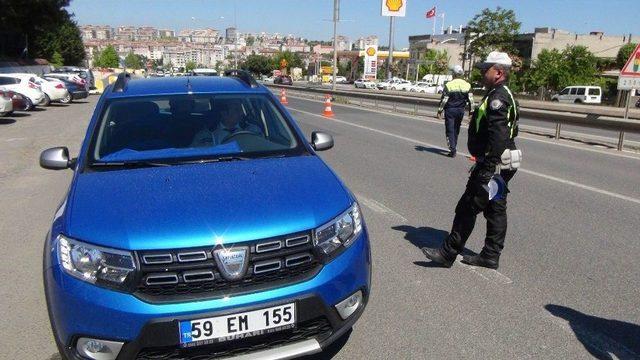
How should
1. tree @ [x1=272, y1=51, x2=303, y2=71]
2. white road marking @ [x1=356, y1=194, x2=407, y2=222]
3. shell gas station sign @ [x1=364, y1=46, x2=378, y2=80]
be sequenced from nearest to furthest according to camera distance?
white road marking @ [x1=356, y1=194, x2=407, y2=222] < shell gas station sign @ [x1=364, y1=46, x2=378, y2=80] < tree @ [x1=272, y1=51, x2=303, y2=71]

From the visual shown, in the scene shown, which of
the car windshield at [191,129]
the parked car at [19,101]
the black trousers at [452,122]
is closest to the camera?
the car windshield at [191,129]

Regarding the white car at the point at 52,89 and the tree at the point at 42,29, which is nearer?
the white car at the point at 52,89

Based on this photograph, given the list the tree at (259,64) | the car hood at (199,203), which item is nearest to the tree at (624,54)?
the tree at (259,64)

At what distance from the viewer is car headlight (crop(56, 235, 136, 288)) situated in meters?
2.55

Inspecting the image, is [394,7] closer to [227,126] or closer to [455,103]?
[455,103]

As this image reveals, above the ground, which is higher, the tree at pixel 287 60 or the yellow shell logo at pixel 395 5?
the yellow shell logo at pixel 395 5

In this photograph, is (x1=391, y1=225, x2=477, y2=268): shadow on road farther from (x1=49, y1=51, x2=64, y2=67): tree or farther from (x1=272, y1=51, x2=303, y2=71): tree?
(x1=272, y1=51, x2=303, y2=71): tree

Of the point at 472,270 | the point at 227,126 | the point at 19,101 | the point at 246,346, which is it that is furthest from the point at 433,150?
the point at 19,101

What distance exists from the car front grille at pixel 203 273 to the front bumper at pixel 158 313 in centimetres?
4

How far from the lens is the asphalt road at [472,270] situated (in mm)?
3408

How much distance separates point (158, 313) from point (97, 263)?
0.40 meters

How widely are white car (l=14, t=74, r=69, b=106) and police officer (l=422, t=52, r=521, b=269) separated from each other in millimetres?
24590

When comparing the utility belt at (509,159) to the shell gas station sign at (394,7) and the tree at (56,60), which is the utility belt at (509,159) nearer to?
the shell gas station sign at (394,7)

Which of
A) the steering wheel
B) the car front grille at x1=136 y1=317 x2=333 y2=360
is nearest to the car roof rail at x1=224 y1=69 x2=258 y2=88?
the steering wheel
